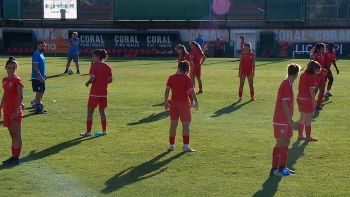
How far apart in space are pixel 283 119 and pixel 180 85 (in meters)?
2.23

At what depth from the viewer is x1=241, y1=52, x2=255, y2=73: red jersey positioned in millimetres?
17047

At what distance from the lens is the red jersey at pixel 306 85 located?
1113 cm

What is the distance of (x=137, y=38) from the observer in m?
43.1

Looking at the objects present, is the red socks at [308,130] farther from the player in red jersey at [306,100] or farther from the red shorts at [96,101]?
the red shorts at [96,101]

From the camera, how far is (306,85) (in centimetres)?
1128

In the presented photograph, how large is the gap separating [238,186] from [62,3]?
39.7m

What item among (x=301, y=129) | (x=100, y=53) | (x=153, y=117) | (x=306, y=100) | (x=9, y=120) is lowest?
(x=153, y=117)

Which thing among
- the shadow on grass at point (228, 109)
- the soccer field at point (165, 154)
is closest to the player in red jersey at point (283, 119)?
the soccer field at point (165, 154)

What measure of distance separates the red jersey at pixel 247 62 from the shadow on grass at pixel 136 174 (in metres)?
7.57

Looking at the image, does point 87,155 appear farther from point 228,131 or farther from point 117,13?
point 117,13

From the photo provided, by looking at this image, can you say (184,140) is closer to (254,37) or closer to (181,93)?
(181,93)

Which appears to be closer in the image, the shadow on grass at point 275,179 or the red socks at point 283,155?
the shadow on grass at point 275,179

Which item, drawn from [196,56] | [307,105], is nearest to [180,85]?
[307,105]

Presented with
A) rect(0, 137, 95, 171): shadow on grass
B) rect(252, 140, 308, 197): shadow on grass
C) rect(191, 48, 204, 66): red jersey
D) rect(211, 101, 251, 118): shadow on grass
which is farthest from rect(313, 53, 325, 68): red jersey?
rect(0, 137, 95, 171): shadow on grass
